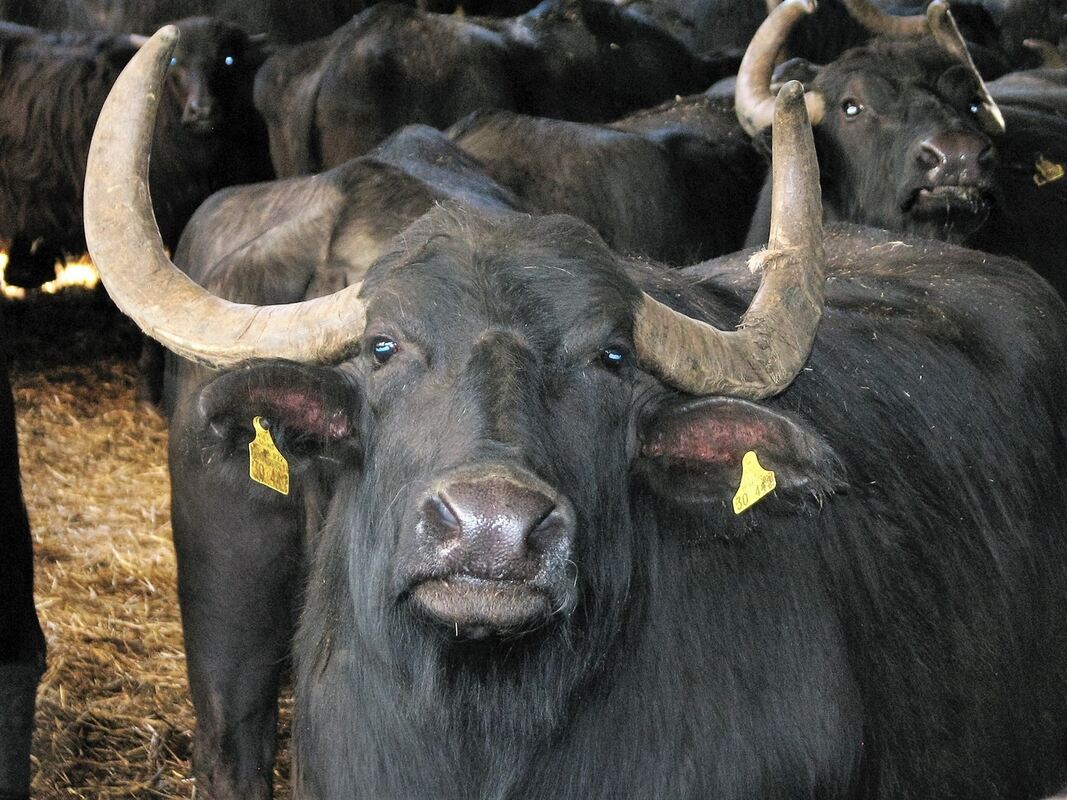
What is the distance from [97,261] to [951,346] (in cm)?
250

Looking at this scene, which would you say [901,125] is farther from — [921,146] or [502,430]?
[502,430]

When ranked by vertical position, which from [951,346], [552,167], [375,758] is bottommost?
[552,167]

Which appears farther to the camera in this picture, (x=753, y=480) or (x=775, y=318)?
(x=775, y=318)

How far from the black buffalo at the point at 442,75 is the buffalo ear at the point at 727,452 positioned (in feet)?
22.3

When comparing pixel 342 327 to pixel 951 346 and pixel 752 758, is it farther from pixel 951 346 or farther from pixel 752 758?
pixel 951 346

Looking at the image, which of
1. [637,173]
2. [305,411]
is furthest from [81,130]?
[305,411]

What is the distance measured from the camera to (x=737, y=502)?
315 cm

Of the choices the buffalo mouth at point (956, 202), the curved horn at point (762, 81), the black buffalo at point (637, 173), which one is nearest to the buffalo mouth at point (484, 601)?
the black buffalo at point (637, 173)

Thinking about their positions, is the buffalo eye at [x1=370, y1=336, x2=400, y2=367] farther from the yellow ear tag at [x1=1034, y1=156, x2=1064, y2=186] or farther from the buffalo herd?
the yellow ear tag at [x1=1034, y1=156, x2=1064, y2=186]

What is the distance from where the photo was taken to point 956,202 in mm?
7074

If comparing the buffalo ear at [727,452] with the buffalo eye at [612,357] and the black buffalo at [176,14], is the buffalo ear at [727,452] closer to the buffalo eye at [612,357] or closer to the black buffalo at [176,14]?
the buffalo eye at [612,357]

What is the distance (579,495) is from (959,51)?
18.8ft

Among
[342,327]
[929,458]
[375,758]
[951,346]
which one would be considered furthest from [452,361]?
[951,346]

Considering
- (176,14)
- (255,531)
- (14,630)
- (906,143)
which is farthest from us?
(176,14)
